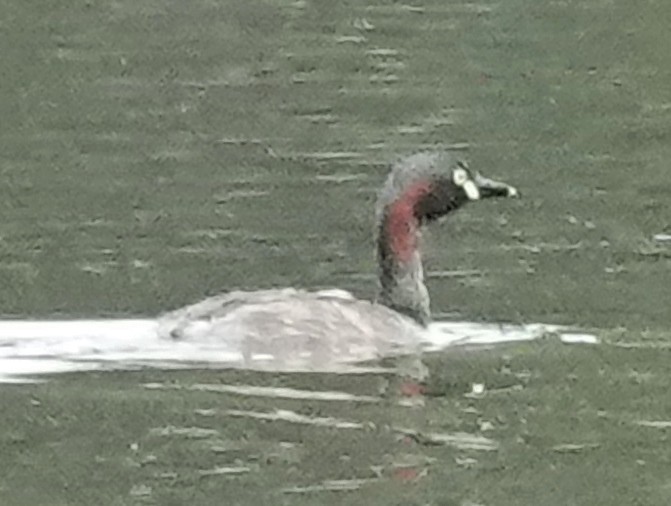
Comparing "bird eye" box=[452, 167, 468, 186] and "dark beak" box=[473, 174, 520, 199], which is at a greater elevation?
"bird eye" box=[452, 167, 468, 186]

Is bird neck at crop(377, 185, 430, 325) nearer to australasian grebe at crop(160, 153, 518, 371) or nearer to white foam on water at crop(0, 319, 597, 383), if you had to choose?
australasian grebe at crop(160, 153, 518, 371)

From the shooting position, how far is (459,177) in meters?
16.1

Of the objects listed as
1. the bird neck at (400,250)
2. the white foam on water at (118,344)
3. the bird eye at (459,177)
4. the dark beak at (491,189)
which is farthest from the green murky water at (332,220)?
the bird eye at (459,177)

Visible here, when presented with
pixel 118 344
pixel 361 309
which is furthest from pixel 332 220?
pixel 118 344

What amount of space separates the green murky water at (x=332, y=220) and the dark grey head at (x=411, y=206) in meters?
0.40

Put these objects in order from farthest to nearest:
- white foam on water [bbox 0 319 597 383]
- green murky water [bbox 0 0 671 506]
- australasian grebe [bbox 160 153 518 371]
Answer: australasian grebe [bbox 160 153 518 371]
white foam on water [bbox 0 319 597 383]
green murky water [bbox 0 0 671 506]

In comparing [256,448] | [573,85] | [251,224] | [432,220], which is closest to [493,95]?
[573,85]

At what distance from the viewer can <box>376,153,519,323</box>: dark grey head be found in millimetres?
16078

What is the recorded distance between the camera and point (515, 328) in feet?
51.4

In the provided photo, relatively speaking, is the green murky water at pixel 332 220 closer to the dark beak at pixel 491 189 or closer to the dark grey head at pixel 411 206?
the dark grey head at pixel 411 206

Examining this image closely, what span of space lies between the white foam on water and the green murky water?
0.21 metres

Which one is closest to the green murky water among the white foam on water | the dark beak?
the white foam on water

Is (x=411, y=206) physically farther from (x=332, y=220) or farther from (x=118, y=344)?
(x=332, y=220)

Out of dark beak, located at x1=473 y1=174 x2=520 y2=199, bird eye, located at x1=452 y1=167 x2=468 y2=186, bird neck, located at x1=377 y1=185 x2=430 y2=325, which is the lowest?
bird neck, located at x1=377 y1=185 x2=430 y2=325
